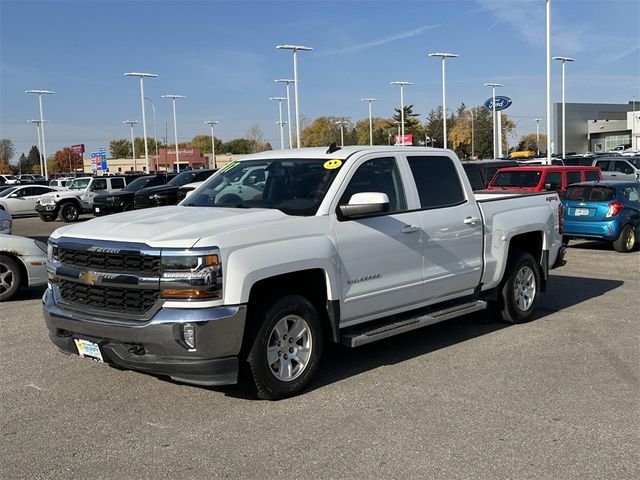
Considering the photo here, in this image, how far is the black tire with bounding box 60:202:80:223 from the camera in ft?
91.5

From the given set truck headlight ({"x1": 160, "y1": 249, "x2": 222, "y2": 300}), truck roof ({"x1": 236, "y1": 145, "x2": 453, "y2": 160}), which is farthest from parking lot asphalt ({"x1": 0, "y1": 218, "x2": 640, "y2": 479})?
truck roof ({"x1": 236, "y1": 145, "x2": 453, "y2": 160})

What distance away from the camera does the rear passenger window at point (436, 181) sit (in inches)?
258

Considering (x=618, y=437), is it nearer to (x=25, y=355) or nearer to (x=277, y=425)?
(x=277, y=425)

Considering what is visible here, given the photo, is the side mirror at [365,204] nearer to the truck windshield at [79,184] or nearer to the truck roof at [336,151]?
the truck roof at [336,151]

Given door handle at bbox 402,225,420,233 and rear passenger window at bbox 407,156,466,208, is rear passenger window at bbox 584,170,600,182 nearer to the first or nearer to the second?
rear passenger window at bbox 407,156,466,208

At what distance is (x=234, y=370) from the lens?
16.0 feet

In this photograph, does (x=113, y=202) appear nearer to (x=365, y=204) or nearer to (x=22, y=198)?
(x=22, y=198)

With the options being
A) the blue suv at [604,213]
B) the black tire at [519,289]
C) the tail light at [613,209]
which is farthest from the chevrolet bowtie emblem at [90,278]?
the tail light at [613,209]

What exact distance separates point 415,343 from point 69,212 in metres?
24.1

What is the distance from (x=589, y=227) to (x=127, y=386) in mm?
11543

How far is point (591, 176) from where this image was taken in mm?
17984

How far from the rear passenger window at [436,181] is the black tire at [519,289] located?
122 centimetres

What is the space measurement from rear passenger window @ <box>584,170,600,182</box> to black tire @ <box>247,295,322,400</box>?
46.5ft

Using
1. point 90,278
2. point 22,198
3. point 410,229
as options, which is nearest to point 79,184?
point 22,198
